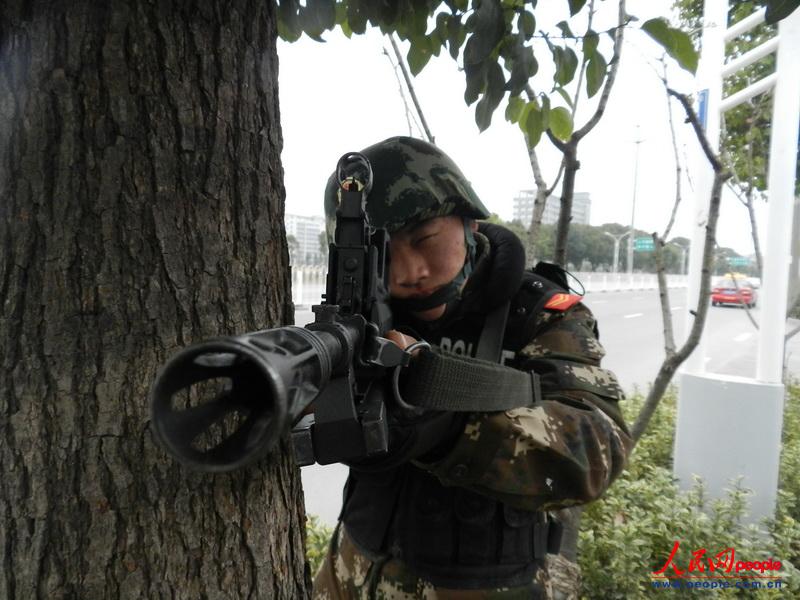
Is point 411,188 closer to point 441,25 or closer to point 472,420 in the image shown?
point 441,25

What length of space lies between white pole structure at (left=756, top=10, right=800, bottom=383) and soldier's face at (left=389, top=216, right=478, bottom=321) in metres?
2.58

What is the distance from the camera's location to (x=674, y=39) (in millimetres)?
1346

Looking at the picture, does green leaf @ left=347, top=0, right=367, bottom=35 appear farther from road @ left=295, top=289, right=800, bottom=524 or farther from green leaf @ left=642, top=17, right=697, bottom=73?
road @ left=295, top=289, right=800, bottom=524

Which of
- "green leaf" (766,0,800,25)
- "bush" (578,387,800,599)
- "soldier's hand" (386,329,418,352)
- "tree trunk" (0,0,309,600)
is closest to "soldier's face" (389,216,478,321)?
"soldier's hand" (386,329,418,352)

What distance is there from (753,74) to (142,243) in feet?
15.3

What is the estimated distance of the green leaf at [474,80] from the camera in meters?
1.62

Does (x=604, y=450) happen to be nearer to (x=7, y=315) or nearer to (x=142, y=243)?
(x=142, y=243)

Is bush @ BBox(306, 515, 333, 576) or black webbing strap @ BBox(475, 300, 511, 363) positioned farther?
bush @ BBox(306, 515, 333, 576)

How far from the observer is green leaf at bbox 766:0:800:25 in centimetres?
102

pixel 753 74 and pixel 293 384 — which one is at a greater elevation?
pixel 753 74

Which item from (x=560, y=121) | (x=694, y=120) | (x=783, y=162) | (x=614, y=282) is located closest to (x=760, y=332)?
(x=783, y=162)

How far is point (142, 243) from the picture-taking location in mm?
898

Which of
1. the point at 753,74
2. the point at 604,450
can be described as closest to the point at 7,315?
the point at 604,450

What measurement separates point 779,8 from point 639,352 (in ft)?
36.6
